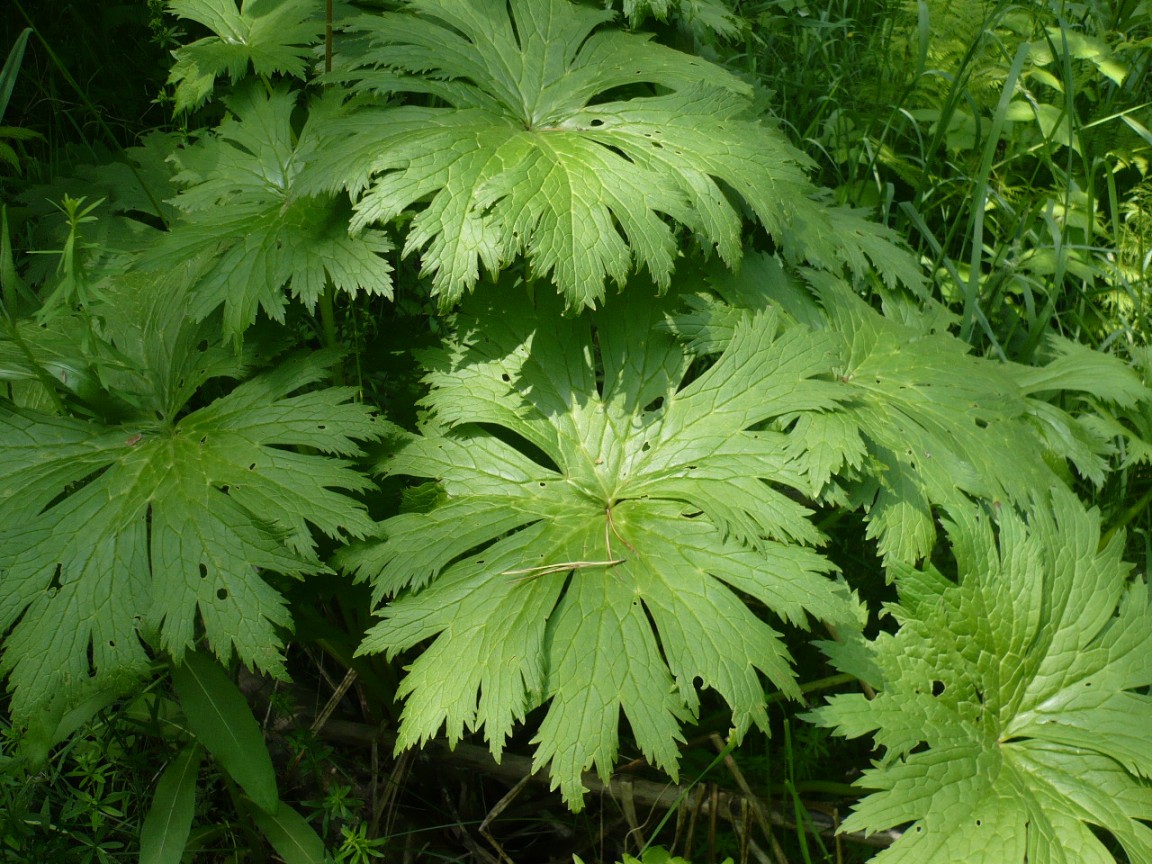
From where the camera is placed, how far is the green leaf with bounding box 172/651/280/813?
1923mm

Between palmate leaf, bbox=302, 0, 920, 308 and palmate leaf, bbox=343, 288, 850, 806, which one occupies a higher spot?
palmate leaf, bbox=302, 0, 920, 308

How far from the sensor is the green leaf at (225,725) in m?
1.92

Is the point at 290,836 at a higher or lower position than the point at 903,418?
lower

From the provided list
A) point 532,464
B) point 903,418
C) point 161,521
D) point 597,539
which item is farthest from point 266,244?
point 903,418

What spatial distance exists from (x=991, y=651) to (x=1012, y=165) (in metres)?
2.69

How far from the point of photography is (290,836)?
203cm

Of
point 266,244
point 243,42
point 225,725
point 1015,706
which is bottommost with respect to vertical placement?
point 225,725

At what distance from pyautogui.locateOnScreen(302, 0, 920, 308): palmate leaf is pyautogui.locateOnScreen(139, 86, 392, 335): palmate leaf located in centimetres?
12

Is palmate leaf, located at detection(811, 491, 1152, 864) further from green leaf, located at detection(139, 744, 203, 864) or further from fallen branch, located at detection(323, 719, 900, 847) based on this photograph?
green leaf, located at detection(139, 744, 203, 864)

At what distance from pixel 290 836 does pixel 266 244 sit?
129cm

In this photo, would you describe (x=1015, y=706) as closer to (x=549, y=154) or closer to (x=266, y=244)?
(x=549, y=154)

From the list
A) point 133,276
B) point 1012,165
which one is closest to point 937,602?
point 133,276

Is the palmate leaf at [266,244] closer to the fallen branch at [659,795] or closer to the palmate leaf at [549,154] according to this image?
the palmate leaf at [549,154]

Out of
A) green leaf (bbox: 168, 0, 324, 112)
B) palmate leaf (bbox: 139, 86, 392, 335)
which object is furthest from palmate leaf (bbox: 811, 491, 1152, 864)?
green leaf (bbox: 168, 0, 324, 112)
